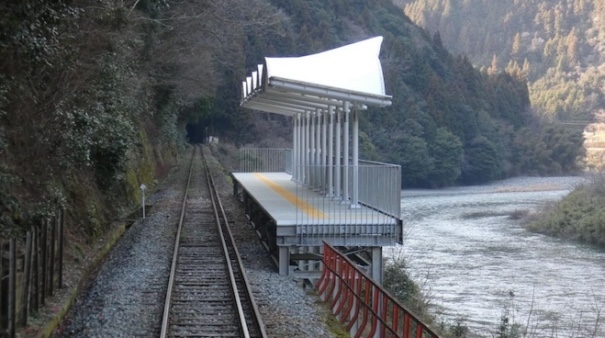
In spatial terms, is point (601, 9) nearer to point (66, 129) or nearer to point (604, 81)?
point (604, 81)

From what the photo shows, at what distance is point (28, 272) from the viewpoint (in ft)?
30.2

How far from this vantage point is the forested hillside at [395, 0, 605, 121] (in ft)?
477

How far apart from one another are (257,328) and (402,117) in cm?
6793

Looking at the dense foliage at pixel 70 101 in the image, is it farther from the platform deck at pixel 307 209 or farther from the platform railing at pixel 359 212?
the platform railing at pixel 359 212

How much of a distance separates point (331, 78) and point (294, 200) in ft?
11.8

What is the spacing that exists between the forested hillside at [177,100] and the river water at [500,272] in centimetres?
860

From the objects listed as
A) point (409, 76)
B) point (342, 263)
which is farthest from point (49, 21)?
point (409, 76)

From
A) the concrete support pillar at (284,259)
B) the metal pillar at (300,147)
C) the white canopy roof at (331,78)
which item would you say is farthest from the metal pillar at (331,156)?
the metal pillar at (300,147)

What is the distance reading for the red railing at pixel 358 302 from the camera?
882 centimetres

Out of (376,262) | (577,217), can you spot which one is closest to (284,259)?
(376,262)

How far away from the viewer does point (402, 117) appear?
76.9 metres

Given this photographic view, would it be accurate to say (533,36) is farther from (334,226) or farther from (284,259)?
(284,259)

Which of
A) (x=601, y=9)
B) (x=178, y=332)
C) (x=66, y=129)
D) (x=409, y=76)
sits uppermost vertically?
(x=601, y=9)

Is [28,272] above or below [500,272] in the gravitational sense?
above
